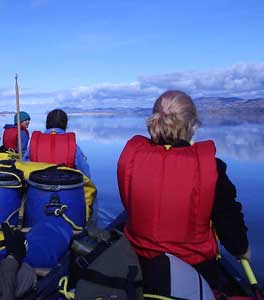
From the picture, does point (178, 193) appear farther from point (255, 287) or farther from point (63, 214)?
point (63, 214)

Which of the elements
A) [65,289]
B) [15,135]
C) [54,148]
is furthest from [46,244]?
[15,135]

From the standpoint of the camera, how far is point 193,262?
228 centimetres

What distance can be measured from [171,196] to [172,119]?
35 centimetres

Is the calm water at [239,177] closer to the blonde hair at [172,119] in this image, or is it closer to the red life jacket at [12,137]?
the red life jacket at [12,137]

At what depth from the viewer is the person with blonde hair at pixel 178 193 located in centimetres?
219

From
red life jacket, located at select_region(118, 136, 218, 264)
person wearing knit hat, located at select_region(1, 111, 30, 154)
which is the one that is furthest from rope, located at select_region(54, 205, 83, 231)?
person wearing knit hat, located at select_region(1, 111, 30, 154)

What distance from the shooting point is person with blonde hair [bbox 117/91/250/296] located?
2188 mm

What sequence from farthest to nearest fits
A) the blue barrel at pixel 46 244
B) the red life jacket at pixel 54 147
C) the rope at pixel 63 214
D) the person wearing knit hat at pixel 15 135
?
1. the person wearing knit hat at pixel 15 135
2. the red life jacket at pixel 54 147
3. the rope at pixel 63 214
4. the blue barrel at pixel 46 244

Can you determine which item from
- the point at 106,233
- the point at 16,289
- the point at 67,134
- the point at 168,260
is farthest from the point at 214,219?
the point at 67,134

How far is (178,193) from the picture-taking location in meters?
2.20

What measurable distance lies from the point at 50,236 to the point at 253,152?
9.74 meters

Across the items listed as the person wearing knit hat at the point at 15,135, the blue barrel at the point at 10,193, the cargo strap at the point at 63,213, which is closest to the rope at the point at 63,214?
the cargo strap at the point at 63,213

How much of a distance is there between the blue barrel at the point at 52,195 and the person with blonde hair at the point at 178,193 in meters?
1.18

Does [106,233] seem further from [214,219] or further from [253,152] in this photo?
[253,152]
